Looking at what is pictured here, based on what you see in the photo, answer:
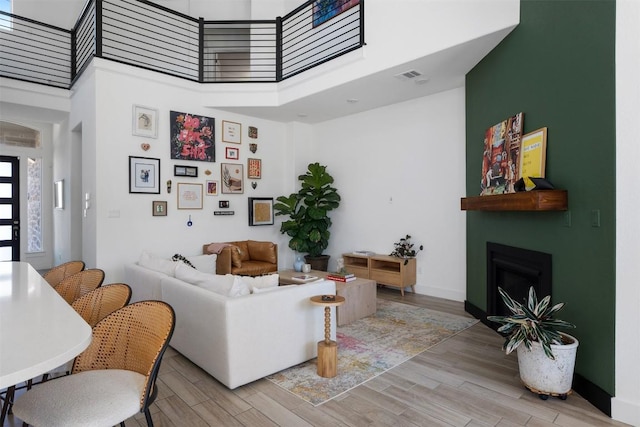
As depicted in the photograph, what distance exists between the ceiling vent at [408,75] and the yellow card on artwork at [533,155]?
1.69 metres

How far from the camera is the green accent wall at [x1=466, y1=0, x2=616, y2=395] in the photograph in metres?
2.41

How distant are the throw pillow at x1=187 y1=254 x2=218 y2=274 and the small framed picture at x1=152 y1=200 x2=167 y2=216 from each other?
82cm

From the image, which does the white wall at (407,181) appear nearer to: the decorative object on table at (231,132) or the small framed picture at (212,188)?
the decorative object on table at (231,132)

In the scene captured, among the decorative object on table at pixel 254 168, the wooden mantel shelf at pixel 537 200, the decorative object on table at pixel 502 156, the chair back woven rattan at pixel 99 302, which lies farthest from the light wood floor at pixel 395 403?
the decorative object on table at pixel 254 168

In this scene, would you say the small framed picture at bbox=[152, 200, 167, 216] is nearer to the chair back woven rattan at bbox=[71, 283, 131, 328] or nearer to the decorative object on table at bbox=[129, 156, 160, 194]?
the decorative object on table at bbox=[129, 156, 160, 194]

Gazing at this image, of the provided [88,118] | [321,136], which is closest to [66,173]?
[88,118]

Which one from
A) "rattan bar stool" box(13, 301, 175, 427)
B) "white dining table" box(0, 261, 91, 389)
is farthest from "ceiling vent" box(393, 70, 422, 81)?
"white dining table" box(0, 261, 91, 389)

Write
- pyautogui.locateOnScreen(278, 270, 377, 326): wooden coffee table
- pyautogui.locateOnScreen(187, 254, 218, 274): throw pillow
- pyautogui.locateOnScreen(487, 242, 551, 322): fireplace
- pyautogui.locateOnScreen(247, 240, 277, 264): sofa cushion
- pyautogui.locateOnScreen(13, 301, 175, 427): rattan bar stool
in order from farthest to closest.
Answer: pyautogui.locateOnScreen(247, 240, 277, 264): sofa cushion, pyautogui.locateOnScreen(187, 254, 218, 274): throw pillow, pyautogui.locateOnScreen(278, 270, 377, 326): wooden coffee table, pyautogui.locateOnScreen(487, 242, 551, 322): fireplace, pyautogui.locateOnScreen(13, 301, 175, 427): rattan bar stool

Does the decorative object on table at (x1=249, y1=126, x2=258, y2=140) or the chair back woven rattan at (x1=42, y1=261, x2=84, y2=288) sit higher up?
the decorative object on table at (x1=249, y1=126, x2=258, y2=140)

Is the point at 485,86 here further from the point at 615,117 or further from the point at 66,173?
the point at 66,173

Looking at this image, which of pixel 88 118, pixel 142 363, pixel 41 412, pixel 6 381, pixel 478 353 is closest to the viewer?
pixel 6 381

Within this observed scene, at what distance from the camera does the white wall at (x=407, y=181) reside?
5203mm

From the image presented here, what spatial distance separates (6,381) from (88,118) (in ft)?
16.6

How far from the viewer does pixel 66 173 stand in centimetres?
639
